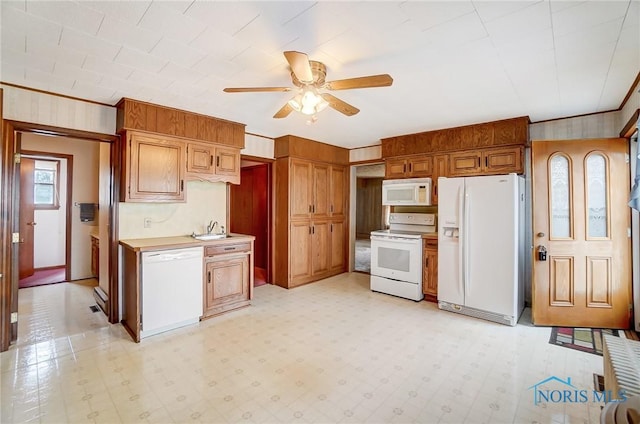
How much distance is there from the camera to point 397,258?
4340 millimetres

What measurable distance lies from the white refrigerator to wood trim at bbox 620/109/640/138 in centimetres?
98

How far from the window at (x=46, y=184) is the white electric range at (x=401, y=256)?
5.97 m

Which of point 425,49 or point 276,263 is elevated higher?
point 425,49

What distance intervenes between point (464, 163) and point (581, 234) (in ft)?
4.97

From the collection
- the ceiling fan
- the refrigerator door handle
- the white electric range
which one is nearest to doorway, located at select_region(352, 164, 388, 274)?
the white electric range

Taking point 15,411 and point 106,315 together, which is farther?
point 106,315

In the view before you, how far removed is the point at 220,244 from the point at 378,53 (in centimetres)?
268

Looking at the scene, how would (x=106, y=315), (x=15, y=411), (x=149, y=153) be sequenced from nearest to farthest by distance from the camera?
(x=15, y=411), (x=149, y=153), (x=106, y=315)

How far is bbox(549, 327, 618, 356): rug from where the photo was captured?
9.21 feet

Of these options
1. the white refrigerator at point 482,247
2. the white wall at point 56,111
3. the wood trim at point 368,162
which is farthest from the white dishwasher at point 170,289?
the wood trim at point 368,162

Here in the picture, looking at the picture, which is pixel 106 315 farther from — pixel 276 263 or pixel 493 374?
pixel 493 374

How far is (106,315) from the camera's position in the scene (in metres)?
3.54

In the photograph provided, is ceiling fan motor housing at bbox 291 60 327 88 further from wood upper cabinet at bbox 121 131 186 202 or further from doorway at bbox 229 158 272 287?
doorway at bbox 229 158 272 287

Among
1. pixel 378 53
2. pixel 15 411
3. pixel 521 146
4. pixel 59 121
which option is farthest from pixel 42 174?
pixel 521 146
